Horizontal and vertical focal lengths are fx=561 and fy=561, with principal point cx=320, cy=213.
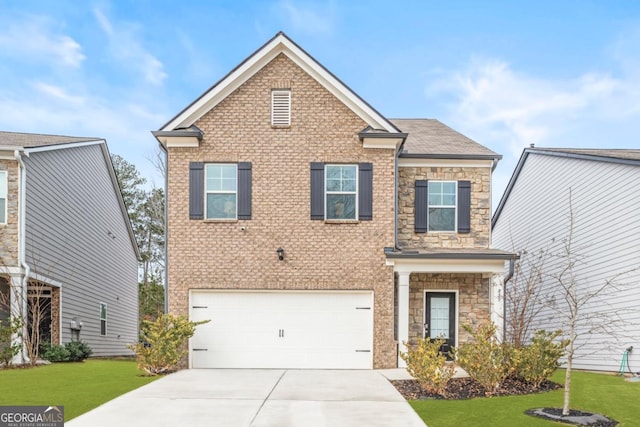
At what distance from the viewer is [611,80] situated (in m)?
20.7

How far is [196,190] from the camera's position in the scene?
46.0 feet

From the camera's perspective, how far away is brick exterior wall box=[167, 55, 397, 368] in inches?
548

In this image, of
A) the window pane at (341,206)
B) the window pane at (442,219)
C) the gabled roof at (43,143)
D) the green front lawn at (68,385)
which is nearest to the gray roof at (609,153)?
the window pane at (442,219)

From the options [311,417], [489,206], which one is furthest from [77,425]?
[489,206]

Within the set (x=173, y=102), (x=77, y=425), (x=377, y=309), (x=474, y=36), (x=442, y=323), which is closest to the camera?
(x=77, y=425)

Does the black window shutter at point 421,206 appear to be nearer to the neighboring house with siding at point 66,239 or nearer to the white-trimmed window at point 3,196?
the neighboring house with siding at point 66,239

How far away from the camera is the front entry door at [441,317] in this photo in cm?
1474

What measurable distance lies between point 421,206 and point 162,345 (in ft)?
24.4

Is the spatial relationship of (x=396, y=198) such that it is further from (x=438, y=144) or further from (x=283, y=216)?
(x=283, y=216)

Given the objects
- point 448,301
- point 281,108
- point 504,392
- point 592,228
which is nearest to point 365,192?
point 281,108

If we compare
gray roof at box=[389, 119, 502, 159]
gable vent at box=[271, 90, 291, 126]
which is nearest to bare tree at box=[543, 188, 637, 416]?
gray roof at box=[389, 119, 502, 159]

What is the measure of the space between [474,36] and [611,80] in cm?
666

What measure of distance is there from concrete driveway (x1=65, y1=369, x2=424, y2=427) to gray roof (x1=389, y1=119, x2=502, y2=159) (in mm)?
6268

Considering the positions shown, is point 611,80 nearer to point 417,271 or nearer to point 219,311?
point 417,271
